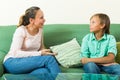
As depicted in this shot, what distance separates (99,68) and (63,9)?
0.98 metres

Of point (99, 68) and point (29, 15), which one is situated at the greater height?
point (29, 15)

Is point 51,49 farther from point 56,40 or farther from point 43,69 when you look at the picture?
point 43,69

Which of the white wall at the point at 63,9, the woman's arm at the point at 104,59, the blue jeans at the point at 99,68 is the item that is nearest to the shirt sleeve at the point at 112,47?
the woman's arm at the point at 104,59

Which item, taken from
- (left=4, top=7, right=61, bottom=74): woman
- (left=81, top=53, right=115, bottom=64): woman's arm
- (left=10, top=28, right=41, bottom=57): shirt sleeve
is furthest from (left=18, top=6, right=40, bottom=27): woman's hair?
(left=81, top=53, right=115, bottom=64): woman's arm

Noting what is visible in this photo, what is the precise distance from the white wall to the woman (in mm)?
530

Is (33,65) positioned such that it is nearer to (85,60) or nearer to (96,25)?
(85,60)

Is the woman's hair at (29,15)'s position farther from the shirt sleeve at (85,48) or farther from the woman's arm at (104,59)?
the woman's arm at (104,59)

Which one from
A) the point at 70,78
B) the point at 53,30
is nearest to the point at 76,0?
the point at 53,30

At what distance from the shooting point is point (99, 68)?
261 cm

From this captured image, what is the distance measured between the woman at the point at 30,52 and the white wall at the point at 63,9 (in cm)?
53

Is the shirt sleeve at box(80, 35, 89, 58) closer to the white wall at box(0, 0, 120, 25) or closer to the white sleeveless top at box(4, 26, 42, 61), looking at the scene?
the white sleeveless top at box(4, 26, 42, 61)

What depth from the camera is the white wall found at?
3.25 metres

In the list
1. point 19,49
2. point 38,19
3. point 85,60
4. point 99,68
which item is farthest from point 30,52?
point 99,68

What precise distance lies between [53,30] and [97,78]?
112cm
